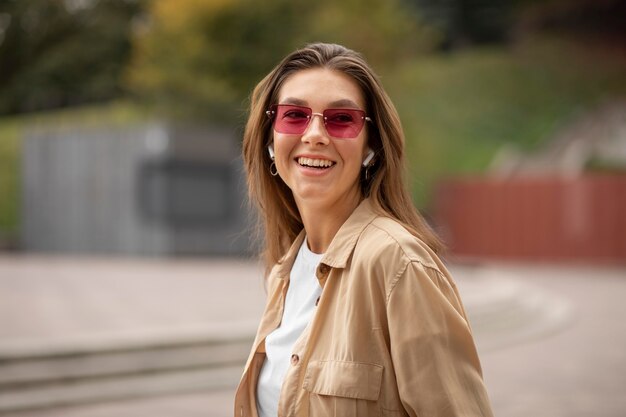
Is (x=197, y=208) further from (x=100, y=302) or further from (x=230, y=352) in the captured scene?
(x=230, y=352)

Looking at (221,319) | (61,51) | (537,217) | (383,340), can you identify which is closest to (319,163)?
(383,340)

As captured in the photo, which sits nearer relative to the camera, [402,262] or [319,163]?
[402,262]

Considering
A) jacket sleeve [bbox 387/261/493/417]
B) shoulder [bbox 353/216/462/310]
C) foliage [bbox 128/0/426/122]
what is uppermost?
foliage [bbox 128/0/426/122]

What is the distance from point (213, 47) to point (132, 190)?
16.9ft

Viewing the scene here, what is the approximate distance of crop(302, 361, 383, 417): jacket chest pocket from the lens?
1.83 metres

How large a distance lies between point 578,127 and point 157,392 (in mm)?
28675

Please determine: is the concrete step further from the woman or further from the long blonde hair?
the long blonde hair

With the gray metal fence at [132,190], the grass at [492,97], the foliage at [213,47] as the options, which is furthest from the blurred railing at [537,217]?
the gray metal fence at [132,190]

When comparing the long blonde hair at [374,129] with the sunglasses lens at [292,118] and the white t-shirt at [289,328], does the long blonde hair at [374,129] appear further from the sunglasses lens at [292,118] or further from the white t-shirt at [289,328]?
the white t-shirt at [289,328]

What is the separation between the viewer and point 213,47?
81.4 ft

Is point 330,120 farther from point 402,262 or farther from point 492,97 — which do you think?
point 492,97

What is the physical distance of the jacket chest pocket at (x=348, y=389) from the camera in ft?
5.99

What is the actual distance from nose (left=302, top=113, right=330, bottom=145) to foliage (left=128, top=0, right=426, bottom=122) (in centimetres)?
2248

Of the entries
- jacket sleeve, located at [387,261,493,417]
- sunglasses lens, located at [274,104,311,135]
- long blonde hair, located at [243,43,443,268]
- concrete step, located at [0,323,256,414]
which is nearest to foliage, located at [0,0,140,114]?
concrete step, located at [0,323,256,414]
